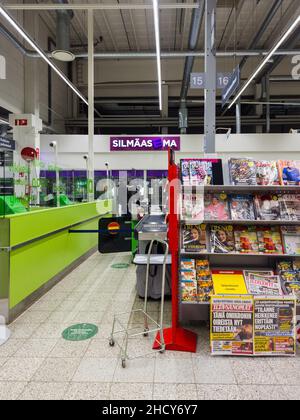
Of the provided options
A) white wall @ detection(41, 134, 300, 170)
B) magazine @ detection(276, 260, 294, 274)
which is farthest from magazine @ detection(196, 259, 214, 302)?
white wall @ detection(41, 134, 300, 170)

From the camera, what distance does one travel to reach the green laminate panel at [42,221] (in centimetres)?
354

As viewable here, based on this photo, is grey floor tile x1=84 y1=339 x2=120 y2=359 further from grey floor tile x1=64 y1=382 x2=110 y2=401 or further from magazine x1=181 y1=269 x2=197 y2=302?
magazine x1=181 y1=269 x2=197 y2=302

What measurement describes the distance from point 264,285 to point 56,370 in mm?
2038

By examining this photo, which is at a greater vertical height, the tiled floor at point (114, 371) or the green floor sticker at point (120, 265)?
the green floor sticker at point (120, 265)

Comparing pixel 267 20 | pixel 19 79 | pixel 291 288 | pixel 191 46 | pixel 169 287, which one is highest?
pixel 267 20

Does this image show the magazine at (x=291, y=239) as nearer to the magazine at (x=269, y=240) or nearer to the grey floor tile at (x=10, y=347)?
the magazine at (x=269, y=240)

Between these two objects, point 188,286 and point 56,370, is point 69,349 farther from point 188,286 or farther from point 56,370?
point 188,286

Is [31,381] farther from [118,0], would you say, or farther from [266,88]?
[266,88]

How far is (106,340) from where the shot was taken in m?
3.07

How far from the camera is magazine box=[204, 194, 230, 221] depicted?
313 cm

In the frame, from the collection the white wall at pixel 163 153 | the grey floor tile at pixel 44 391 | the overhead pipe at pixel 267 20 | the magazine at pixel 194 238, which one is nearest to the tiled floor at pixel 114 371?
the grey floor tile at pixel 44 391

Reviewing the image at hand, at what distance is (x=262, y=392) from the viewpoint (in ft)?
7.38

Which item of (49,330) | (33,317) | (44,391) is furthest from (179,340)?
(33,317)

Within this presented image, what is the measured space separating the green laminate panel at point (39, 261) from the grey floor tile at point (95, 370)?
1355mm
